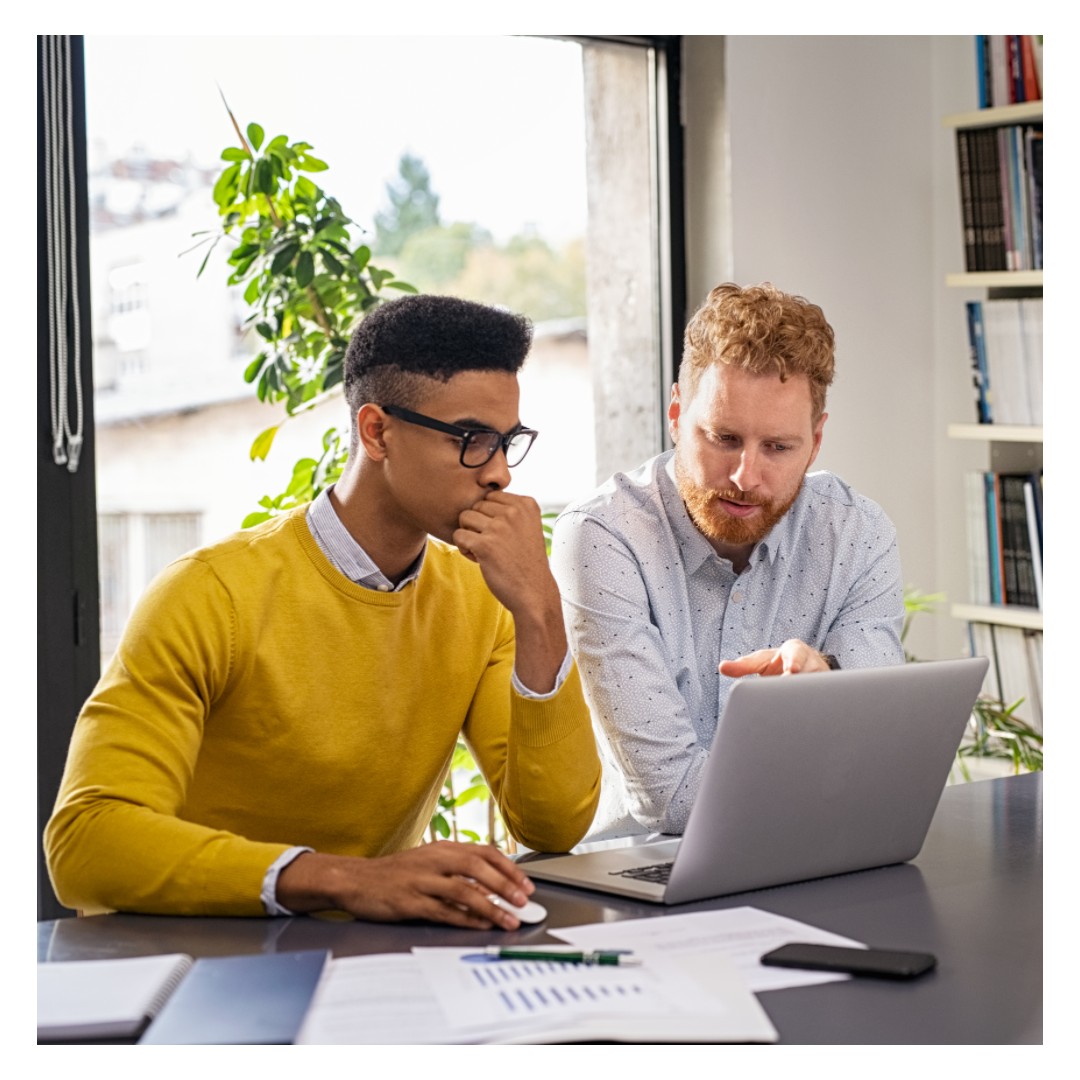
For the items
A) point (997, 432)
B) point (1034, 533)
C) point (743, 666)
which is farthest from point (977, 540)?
point (743, 666)

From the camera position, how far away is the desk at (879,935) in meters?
1.06

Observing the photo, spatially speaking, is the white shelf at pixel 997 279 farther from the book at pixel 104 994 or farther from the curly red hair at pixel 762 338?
the book at pixel 104 994

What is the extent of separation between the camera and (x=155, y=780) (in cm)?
142

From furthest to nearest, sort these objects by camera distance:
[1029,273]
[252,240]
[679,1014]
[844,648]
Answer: [1029,273]
[252,240]
[844,648]
[679,1014]

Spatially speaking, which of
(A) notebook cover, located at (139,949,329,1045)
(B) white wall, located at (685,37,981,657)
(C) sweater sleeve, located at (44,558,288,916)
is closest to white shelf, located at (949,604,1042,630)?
(B) white wall, located at (685,37,981,657)

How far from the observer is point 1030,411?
10.4 feet

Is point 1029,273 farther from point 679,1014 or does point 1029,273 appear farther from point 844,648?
point 679,1014

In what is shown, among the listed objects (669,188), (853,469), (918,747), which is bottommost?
(918,747)

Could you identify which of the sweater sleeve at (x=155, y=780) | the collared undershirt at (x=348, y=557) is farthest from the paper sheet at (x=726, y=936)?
the collared undershirt at (x=348, y=557)

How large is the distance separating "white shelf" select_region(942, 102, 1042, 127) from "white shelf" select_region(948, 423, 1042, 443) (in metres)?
0.66

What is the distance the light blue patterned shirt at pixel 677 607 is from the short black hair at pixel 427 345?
1.11ft

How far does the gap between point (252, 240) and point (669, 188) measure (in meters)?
1.03
